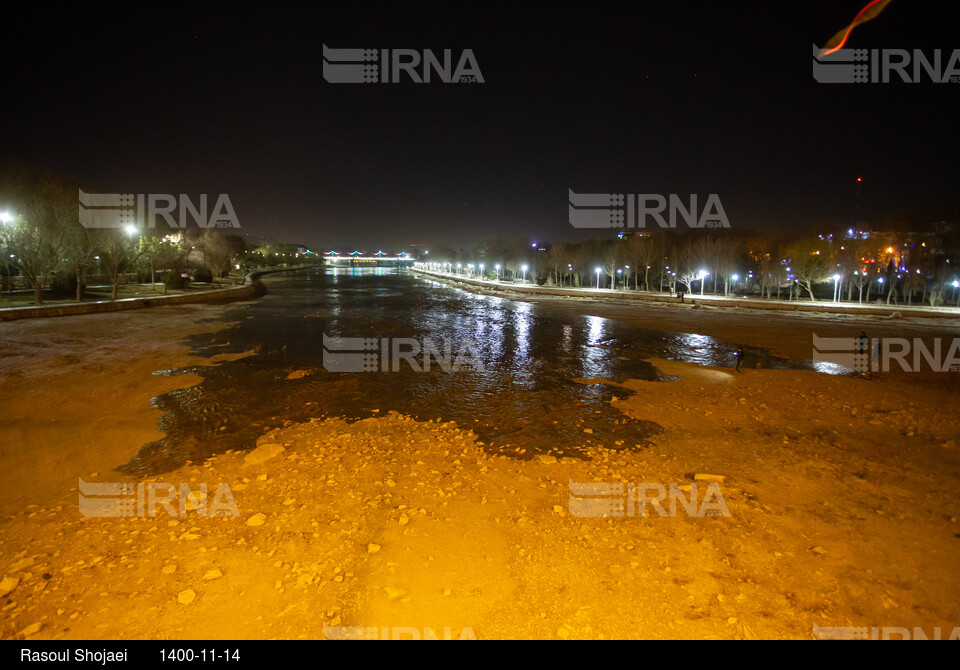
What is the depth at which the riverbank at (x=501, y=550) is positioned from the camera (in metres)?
3.48

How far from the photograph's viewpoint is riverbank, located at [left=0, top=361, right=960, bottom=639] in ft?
11.4

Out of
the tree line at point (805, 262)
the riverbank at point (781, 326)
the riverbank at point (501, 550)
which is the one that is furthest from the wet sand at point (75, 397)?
the tree line at point (805, 262)

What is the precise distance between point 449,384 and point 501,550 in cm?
697

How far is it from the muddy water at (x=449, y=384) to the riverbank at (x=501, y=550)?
35.0 inches

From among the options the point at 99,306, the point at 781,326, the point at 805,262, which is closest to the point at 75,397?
the point at 99,306

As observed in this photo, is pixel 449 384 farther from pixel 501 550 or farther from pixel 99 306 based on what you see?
pixel 99 306

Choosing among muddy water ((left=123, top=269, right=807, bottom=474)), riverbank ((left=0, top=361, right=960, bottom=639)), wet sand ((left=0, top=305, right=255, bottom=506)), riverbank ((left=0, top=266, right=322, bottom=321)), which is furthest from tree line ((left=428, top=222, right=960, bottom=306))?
riverbank ((left=0, top=266, right=322, bottom=321))

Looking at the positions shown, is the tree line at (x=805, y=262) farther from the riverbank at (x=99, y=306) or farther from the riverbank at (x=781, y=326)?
the riverbank at (x=99, y=306)

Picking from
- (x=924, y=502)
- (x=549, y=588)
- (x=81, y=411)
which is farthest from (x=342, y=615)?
(x=81, y=411)

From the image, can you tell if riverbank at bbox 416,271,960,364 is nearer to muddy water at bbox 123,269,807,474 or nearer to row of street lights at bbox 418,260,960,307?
muddy water at bbox 123,269,807,474

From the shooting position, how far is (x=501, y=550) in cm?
436

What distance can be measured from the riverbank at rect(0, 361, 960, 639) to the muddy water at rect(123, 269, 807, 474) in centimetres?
89

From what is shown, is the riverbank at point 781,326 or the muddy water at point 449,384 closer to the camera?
the muddy water at point 449,384

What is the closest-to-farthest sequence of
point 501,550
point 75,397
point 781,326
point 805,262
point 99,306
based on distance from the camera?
point 501,550 → point 75,397 → point 781,326 → point 99,306 → point 805,262
